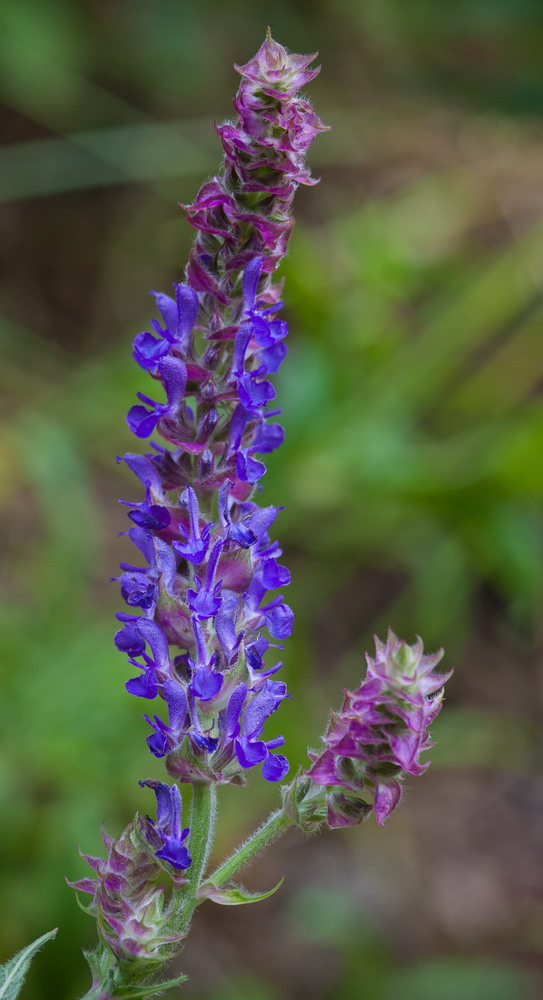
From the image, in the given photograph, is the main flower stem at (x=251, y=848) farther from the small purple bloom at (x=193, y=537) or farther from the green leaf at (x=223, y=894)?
the small purple bloom at (x=193, y=537)

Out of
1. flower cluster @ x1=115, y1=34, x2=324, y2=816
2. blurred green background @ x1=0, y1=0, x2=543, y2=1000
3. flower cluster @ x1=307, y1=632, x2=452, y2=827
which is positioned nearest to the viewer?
flower cluster @ x1=307, y1=632, x2=452, y2=827

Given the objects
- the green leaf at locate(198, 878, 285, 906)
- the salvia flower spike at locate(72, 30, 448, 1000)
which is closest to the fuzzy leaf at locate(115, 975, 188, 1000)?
the salvia flower spike at locate(72, 30, 448, 1000)

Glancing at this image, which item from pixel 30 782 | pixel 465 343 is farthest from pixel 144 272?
pixel 30 782

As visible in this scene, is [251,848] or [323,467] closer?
[251,848]

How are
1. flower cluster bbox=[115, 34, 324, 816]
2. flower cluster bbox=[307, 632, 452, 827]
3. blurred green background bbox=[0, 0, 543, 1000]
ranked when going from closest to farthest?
flower cluster bbox=[307, 632, 452, 827] < flower cluster bbox=[115, 34, 324, 816] < blurred green background bbox=[0, 0, 543, 1000]

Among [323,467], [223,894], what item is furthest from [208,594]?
[323,467]

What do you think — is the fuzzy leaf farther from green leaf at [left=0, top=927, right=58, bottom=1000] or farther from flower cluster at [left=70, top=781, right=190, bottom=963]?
green leaf at [left=0, top=927, right=58, bottom=1000]

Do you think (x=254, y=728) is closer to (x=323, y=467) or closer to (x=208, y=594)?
(x=208, y=594)
